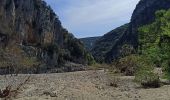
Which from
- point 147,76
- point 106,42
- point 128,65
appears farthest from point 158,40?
point 106,42

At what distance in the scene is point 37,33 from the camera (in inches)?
3910

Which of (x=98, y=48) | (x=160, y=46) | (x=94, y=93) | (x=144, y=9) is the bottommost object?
(x=94, y=93)

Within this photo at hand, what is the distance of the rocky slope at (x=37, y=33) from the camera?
8738 cm

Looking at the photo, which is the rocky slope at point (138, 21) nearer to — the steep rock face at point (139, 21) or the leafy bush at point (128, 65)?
the steep rock face at point (139, 21)

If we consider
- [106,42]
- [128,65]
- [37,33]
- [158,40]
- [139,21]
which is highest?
[139,21]

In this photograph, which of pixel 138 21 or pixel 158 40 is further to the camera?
pixel 138 21

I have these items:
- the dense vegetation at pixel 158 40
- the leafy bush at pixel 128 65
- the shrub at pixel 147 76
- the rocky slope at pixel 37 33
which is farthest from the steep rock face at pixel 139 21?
the dense vegetation at pixel 158 40

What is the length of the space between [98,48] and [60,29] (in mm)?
56795

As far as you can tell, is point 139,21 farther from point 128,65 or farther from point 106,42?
point 128,65

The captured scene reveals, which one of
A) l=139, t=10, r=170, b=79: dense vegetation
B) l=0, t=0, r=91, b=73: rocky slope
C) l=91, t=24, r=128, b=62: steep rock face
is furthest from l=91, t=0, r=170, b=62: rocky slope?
l=139, t=10, r=170, b=79: dense vegetation

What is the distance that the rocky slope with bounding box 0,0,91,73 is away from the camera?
3440 inches

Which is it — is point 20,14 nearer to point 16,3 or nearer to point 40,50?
point 16,3

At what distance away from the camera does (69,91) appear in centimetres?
2148

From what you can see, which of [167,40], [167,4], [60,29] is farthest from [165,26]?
[167,4]
